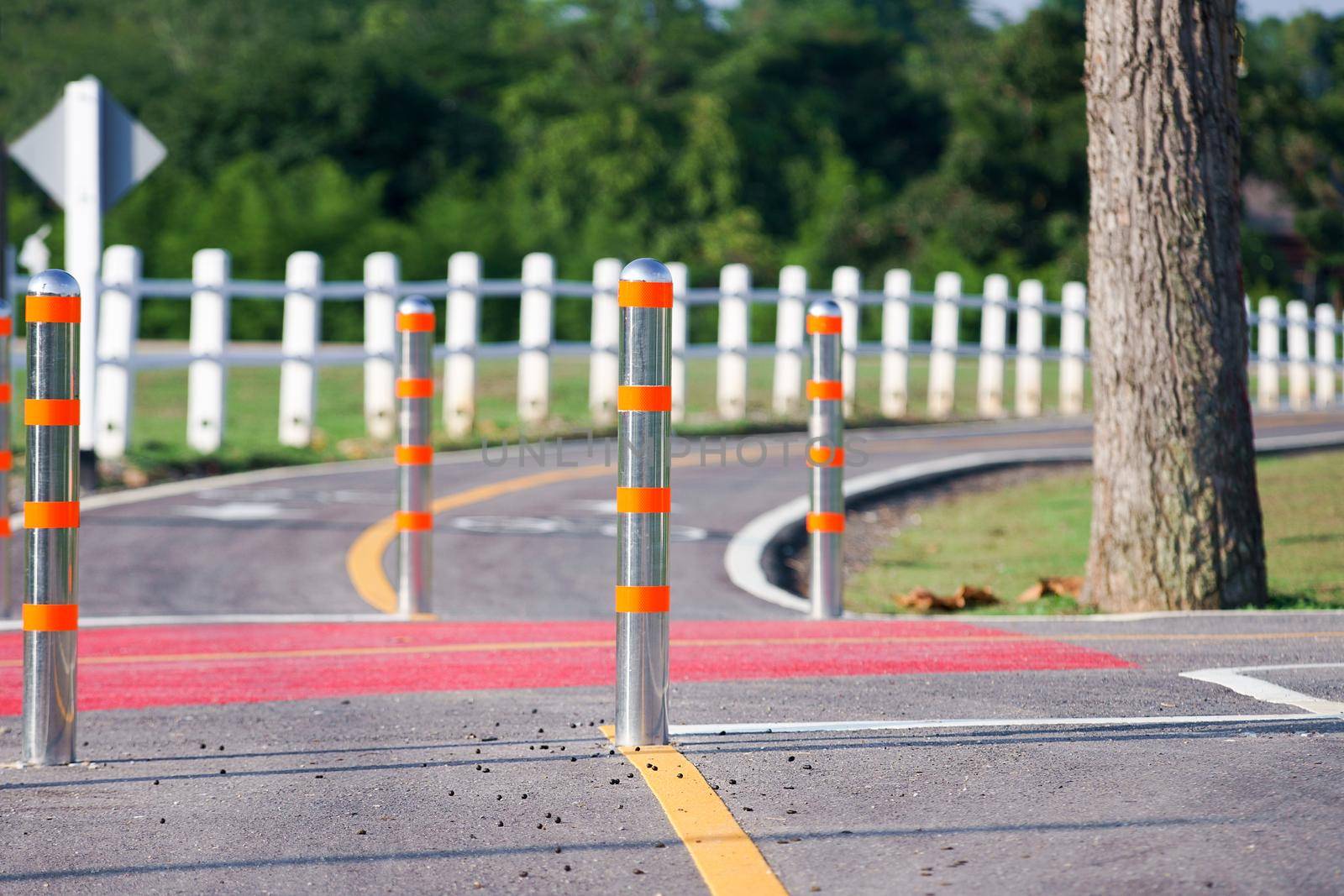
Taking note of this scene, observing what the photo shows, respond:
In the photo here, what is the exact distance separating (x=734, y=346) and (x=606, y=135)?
42123 mm

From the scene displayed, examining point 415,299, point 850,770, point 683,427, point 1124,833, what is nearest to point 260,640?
point 415,299

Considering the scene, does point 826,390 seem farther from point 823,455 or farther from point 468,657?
point 468,657

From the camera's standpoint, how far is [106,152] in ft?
40.0

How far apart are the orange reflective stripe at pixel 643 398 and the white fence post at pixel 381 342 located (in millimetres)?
10922

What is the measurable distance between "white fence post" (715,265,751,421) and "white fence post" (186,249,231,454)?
5.57m

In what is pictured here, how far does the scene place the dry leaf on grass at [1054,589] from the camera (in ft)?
28.6

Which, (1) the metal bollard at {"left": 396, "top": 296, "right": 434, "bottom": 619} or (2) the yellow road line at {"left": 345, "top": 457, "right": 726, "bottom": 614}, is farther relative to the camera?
(2) the yellow road line at {"left": 345, "top": 457, "right": 726, "bottom": 614}

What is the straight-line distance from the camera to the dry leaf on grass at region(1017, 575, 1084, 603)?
8.73 meters

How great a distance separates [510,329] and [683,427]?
28132 millimetres

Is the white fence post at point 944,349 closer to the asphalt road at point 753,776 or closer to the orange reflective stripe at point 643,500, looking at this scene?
the asphalt road at point 753,776

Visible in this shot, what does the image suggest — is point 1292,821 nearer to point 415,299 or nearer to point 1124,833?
point 1124,833

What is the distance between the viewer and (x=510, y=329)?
45094mm

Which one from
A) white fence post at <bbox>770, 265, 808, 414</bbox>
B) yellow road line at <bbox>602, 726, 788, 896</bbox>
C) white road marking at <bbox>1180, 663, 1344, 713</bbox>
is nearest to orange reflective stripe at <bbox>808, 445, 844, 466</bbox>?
white road marking at <bbox>1180, 663, 1344, 713</bbox>

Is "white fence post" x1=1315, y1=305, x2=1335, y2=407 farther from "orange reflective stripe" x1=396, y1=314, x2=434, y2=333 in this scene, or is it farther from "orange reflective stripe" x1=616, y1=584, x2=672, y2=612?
"orange reflective stripe" x1=616, y1=584, x2=672, y2=612
